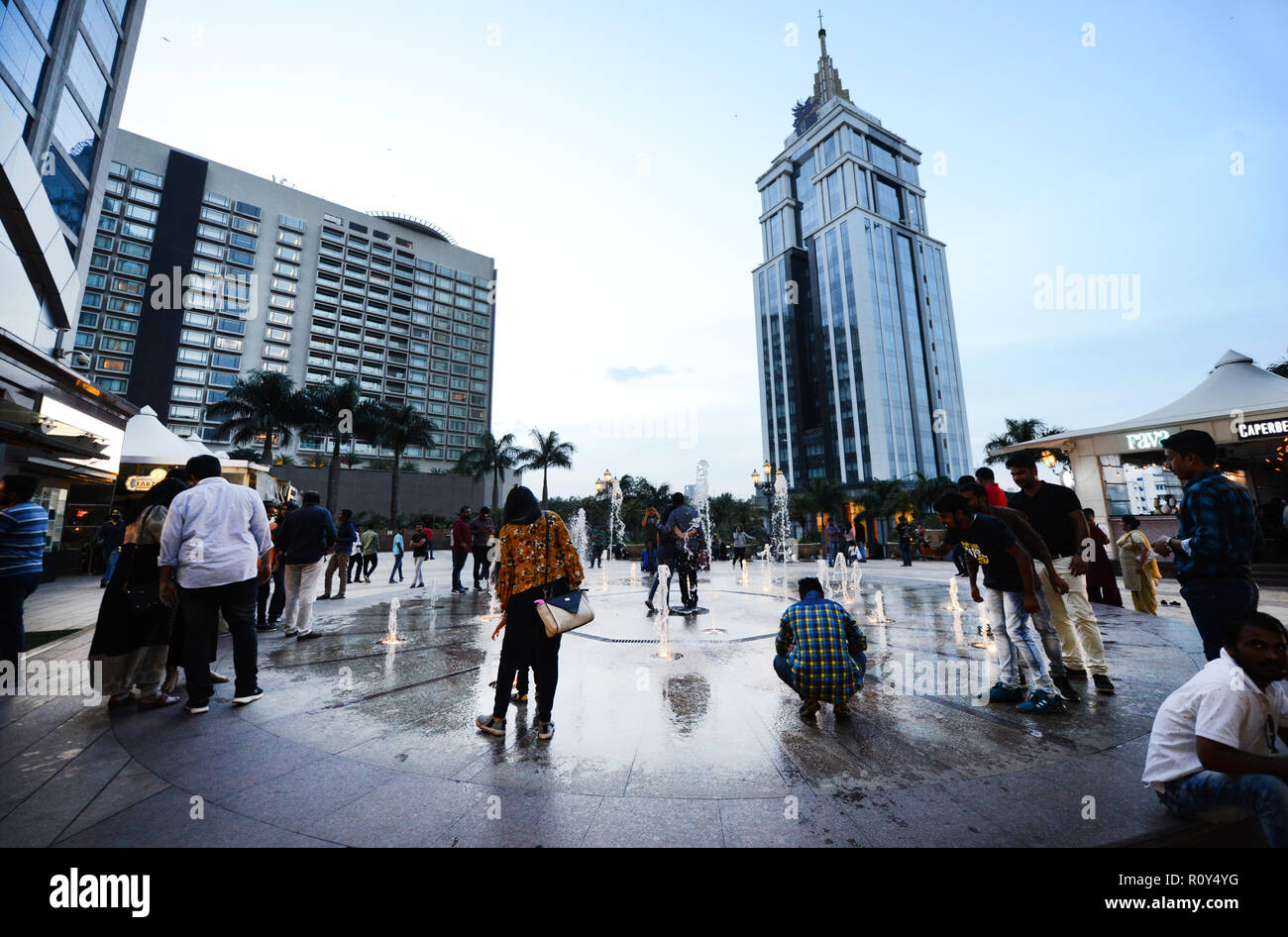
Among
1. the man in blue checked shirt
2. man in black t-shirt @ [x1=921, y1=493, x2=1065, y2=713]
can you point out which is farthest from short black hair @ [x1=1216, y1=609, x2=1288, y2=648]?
man in black t-shirt @ [x1=921, y1=493, x2=1065, y2=713]

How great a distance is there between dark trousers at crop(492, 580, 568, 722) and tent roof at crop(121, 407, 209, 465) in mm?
17534

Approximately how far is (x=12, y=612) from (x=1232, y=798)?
8.05m

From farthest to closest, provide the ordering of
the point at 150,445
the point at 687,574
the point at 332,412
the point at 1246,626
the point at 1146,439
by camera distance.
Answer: the point at 332,412 < the point at 150,445 < the point at 1146,439 < the point at 687,574 < the point at 1246,626

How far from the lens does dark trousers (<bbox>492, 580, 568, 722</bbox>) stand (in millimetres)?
3520

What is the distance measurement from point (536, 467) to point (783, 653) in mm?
47375

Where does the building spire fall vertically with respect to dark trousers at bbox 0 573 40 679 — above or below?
above

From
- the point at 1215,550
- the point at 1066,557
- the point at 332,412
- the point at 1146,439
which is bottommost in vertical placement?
the point at 1066,557

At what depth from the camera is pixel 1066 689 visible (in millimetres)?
4227

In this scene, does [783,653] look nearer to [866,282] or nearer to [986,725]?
[986,725]

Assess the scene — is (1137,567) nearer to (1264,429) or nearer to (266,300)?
(1264,429)

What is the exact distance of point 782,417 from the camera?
91.8m

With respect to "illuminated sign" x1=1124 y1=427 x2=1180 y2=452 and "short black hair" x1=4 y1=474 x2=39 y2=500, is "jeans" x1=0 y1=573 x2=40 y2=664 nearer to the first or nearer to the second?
"short black hair" x1=4 y1=474 x2=39 y2=500

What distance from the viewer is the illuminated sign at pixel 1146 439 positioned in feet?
49.5

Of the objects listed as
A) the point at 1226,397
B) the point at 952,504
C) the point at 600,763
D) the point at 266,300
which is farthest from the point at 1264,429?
the point at 266,300
